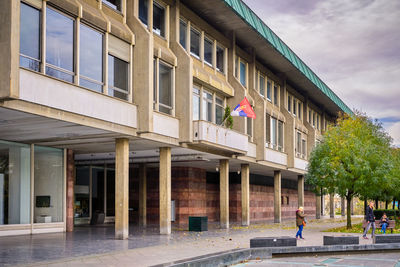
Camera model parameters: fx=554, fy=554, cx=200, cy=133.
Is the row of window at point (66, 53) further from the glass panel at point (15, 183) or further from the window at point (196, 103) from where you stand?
the window at point (196, 103)

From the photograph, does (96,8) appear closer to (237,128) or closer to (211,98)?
(211,98)

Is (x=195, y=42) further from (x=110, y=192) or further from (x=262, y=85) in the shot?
(x=110, y=192)

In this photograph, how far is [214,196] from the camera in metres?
43.0

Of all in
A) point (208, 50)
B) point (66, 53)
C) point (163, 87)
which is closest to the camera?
point (66, 53)

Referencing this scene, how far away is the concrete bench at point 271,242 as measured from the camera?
1792 cm

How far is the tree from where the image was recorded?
102ft

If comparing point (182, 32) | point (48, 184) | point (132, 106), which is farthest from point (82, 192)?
point (132, 106)

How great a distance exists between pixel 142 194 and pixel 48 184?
11.1 m

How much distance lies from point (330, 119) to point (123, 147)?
45424 millimetres

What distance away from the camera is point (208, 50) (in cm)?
3266

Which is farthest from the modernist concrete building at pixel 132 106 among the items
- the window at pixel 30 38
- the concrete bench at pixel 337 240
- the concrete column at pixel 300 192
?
the concrete bench at pixel 337 240

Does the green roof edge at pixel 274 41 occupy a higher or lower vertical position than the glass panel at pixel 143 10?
higher

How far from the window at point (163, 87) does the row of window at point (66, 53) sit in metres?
2.30

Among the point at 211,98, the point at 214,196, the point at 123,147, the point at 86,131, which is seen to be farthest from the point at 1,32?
the point at 214,196
